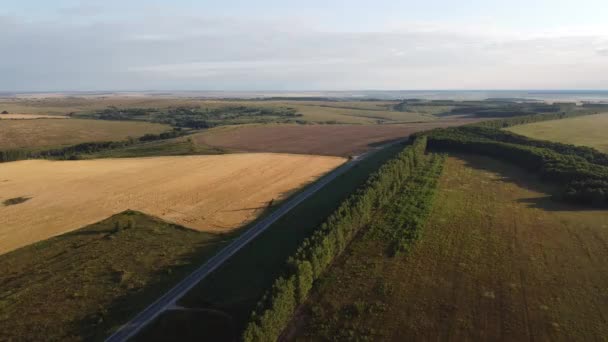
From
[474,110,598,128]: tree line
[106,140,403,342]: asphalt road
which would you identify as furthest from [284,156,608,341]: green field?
[474,110,598,128]: tree line

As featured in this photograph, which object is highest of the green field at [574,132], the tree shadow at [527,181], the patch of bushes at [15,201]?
the green field at [574,132]

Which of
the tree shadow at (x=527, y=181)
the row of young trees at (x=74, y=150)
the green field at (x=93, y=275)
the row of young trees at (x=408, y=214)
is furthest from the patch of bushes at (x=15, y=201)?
the tree shadow at (x=527, y=181)

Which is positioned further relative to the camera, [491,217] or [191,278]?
[491,217]

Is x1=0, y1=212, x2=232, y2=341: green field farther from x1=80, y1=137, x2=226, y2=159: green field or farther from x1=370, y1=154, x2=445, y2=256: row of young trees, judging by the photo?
x1=80, y1=137, x2=226, y2=159: green field

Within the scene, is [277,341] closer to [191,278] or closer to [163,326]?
[163,326]

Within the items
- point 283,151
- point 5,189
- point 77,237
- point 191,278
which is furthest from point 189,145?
point 191,278

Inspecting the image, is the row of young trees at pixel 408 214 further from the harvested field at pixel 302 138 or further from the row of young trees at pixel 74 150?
the row of young trees at pixel 74 150

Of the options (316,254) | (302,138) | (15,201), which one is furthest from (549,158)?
(15,201)
